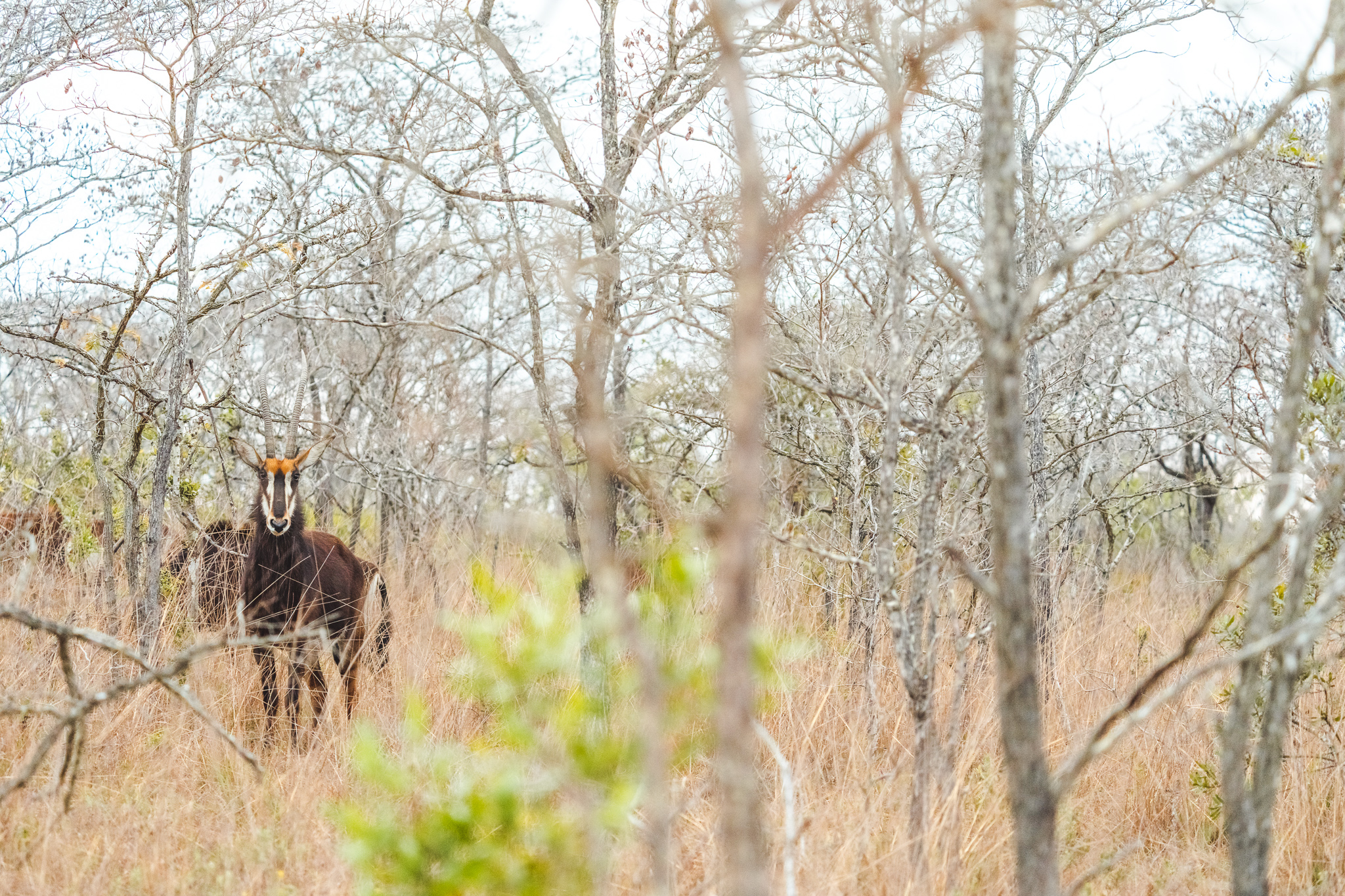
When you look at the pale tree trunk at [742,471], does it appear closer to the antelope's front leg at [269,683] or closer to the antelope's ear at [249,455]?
the antelope's front leg at [269,683]

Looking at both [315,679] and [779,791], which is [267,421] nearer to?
[315,679]

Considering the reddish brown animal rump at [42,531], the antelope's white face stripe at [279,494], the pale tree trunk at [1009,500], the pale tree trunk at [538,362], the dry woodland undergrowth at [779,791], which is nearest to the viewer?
the pale tree trunk at [1009,500]

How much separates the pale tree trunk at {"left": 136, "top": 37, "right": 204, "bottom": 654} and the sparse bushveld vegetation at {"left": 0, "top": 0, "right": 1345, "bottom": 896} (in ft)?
0.09

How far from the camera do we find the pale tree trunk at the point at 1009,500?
5.13 ft

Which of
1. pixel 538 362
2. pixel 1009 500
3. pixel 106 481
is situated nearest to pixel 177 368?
pixel 106 481

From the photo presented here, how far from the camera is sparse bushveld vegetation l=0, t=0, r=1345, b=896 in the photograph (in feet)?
5.65

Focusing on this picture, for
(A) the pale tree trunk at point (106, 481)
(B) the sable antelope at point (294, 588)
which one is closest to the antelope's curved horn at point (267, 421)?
(B) the sable antelope at point (294, 588)

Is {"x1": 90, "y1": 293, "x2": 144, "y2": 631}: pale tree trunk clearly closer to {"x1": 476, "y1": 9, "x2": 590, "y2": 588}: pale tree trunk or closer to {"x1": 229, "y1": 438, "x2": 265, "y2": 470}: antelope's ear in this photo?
{"x1": 229, "y1": 438, "x2": 265, "y2": 470}: antelope's ear

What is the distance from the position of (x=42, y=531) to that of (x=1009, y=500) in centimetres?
632

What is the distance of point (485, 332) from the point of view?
995 centimetres

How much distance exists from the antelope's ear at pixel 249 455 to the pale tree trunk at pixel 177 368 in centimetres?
59

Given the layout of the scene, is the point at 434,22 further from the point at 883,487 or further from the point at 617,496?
the point at 883,487

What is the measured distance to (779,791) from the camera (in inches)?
158

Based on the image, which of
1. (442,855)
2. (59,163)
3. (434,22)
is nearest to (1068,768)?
(442,855)
